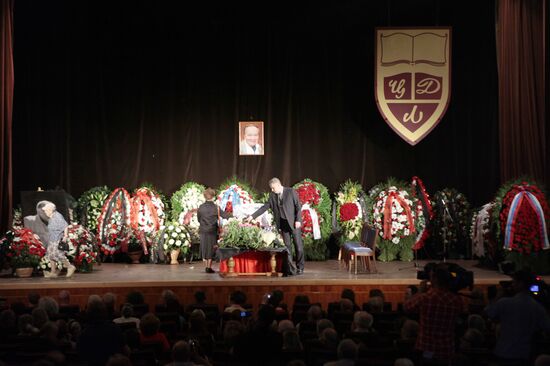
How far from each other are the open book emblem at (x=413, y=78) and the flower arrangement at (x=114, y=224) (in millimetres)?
5250

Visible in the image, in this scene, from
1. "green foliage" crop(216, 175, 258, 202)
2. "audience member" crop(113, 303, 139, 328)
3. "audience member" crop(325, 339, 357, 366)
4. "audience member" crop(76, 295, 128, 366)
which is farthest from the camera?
"green foliage" crop(216, 175, 258, 202)

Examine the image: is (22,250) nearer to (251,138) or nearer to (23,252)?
(23,252)

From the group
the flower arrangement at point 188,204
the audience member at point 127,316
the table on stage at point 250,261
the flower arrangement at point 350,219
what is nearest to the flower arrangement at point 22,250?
the table on stage at point 250,261

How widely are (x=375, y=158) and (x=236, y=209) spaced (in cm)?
333

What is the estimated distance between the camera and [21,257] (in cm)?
1236

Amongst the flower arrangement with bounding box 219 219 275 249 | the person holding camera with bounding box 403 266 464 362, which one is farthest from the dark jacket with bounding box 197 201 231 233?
the person holding camera with bounding box 403 266 464 362

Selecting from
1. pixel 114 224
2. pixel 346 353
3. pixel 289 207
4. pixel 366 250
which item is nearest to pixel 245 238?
pixel 289 207

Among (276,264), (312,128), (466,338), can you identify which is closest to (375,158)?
(312,128)

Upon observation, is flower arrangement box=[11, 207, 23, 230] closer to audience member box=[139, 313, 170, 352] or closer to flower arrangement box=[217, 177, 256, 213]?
flower arrangement box=[217, 177, 256, 213]

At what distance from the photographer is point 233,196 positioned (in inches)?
595

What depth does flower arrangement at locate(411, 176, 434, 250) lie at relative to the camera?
1470cm

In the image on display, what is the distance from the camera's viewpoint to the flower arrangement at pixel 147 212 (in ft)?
48.3

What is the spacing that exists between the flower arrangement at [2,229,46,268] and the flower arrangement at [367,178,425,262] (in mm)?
6165

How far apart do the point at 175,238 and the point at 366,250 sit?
3.70 metres
